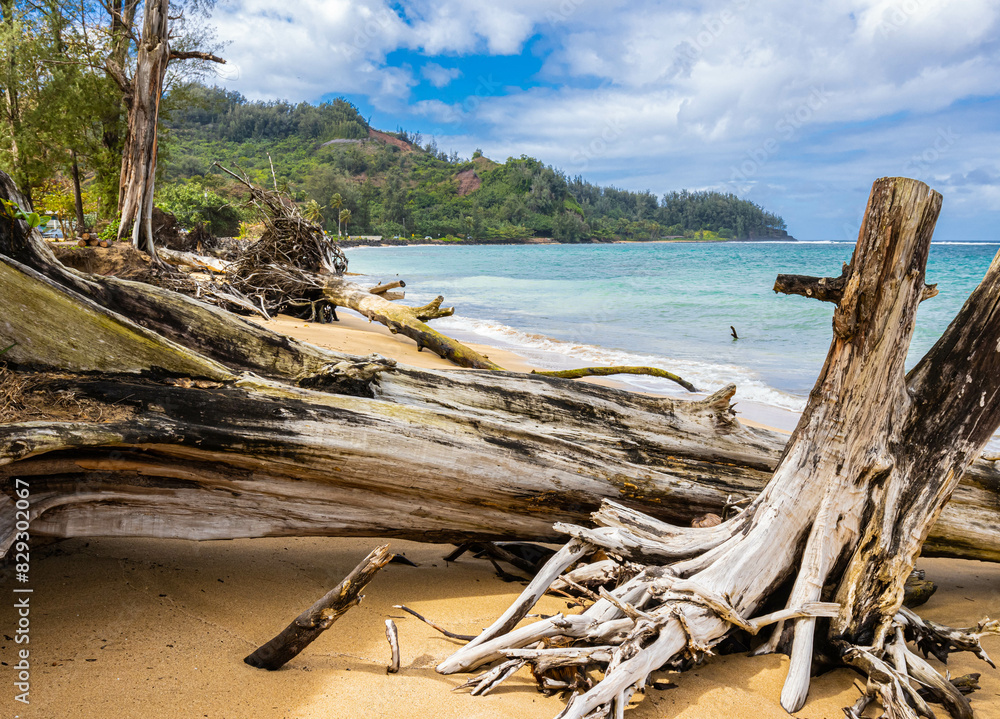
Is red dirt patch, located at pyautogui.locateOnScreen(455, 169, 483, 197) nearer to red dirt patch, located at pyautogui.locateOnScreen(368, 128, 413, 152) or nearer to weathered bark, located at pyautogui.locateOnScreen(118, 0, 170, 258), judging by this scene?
red dirt patch, located at pyautogui.locateOnScreen(368, 128, 413, 152)

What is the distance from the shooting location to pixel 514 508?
116 inches

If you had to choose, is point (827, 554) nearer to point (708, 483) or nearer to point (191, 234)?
point (708, 483)

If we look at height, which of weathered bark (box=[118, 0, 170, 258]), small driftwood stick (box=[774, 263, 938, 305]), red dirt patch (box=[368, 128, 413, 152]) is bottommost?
small driftwood stick (box=[774, 263, 938, 305])

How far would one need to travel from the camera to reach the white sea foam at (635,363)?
837cm

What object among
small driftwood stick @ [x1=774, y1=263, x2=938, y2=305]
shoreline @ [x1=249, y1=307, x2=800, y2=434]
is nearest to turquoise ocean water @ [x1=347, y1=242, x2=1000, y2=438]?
shoreline @ [x1=249, y1=307, x2=800, y2=434]

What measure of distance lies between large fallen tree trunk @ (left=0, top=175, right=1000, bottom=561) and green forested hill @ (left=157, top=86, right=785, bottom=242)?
83.7 metres

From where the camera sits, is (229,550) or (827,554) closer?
(827,554)

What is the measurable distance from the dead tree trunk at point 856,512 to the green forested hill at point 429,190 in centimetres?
8523

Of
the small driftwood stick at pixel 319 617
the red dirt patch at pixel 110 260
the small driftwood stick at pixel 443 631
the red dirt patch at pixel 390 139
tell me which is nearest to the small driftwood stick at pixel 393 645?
the small driftwood stick at pixel 443 631

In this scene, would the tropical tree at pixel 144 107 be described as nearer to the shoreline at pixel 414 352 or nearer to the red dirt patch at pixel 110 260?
the red dirt patch at pixel 110 260

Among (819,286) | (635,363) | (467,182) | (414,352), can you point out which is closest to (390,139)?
(467,182)

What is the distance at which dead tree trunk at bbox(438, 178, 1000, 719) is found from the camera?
2.32m

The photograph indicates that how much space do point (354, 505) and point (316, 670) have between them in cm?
76

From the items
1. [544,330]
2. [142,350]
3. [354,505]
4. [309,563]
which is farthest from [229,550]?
[544,330]
